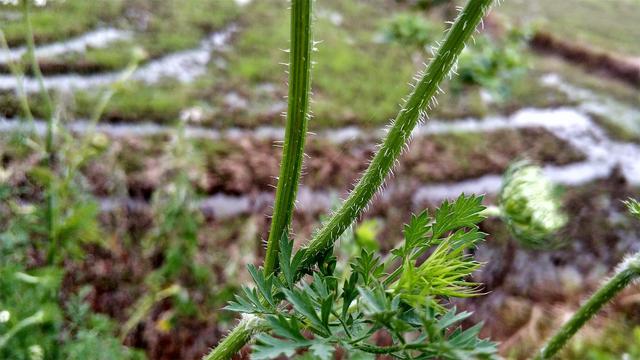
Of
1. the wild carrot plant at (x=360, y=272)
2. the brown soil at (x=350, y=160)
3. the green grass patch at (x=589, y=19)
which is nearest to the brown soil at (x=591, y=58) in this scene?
the green grass patch at (x=589, y=19)

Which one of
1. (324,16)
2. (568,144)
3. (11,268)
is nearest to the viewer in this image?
(11,268)

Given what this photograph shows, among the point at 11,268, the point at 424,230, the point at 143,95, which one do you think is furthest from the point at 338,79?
the point at 424,230

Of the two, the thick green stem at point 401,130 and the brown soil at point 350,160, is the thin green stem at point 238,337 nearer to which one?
the thick green stem at point 401,130

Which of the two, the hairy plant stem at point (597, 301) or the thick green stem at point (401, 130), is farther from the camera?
the hairy plant stem at point (597, 301)

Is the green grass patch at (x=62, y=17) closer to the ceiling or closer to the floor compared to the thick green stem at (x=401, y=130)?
closer to the floor

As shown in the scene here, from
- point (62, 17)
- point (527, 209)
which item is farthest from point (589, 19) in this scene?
point (527, 209)

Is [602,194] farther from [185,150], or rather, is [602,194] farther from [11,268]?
[11,268]

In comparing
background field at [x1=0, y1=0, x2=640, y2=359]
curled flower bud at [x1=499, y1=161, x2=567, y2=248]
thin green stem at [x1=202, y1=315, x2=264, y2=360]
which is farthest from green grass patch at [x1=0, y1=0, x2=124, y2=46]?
thin green stem at [x1=202, y1=315, x2=264, y2=360]

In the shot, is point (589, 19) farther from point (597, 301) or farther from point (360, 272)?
point (360, 272)
